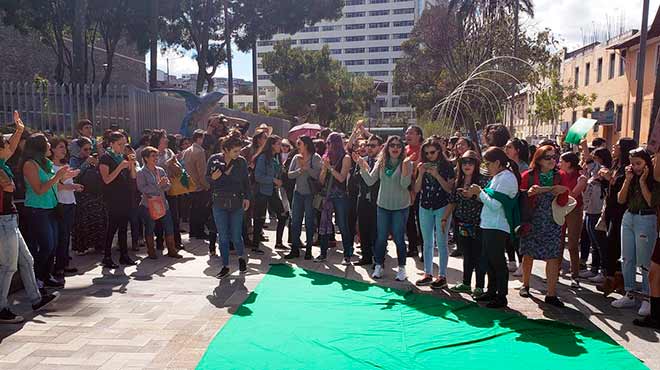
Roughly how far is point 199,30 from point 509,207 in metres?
26.2

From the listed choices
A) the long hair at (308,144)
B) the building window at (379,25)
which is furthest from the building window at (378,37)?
the long hair at (308,144)

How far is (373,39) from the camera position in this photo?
10856 cm

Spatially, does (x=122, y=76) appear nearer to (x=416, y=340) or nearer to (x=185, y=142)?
(x=185, y=142)

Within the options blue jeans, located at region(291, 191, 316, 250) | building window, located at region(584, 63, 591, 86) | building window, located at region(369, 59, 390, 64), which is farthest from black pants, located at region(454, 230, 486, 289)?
building window, located at region(369, 59, 390, 64)

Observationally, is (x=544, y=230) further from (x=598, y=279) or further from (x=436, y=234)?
(x=598, y=279)

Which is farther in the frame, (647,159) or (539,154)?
(539,154)

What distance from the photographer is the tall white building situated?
104 meters

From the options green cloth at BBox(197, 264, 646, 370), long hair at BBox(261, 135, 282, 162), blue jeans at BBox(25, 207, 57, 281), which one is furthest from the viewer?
long hair at BBox(261, 135, 282, 162)

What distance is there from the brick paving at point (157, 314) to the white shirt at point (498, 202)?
35.2 inches

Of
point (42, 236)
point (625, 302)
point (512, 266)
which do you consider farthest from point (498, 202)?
point (42, 236)

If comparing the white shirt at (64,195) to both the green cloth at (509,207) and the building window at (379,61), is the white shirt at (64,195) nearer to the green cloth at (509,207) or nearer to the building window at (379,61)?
the green cloth at (509,207)

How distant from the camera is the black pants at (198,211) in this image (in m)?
8.59

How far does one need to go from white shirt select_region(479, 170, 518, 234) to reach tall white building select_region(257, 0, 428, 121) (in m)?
96.7

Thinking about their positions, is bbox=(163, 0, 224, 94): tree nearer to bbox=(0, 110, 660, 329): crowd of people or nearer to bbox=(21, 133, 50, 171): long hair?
bbox=(0, 110, 660, 329): crowd of people
